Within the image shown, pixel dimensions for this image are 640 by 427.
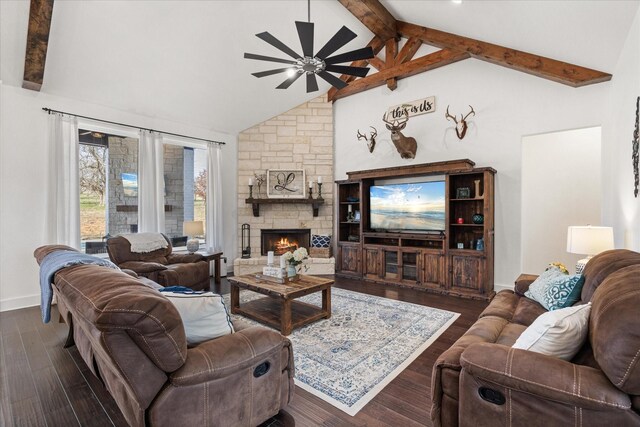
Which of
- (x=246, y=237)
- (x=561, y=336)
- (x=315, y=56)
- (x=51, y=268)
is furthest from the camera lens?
(x=246, y=237)

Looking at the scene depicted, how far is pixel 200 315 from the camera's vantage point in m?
1.69

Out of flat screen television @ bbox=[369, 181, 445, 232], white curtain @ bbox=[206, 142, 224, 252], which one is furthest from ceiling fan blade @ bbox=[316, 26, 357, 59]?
white curtain @ bbox=[206, 142, 224, 252]

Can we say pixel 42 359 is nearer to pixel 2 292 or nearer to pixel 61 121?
pixel 2 292

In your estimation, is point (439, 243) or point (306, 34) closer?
point (306, 34)

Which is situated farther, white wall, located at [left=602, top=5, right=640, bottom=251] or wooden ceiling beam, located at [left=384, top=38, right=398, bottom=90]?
wooden ceiling beam, located at [left=384, top=38, right=398, bottom=90]

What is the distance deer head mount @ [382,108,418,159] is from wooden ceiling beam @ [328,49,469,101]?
28.1 inches

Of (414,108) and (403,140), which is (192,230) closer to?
(403,140)

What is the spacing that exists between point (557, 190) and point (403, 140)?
Result: 9.40ft

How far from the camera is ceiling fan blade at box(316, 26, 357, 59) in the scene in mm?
2883

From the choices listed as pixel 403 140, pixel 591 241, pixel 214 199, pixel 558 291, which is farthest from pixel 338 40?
pixel 214 199

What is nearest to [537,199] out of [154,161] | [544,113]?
[544,113]

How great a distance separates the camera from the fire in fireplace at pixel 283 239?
654 cm

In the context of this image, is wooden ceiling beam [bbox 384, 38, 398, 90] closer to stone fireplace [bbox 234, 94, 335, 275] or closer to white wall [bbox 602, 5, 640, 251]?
stone fireplace [bbox 234, 94, 335, 275]

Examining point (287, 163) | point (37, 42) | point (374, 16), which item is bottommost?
point (287, 163)
